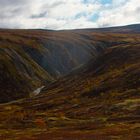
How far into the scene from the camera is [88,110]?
108 metres

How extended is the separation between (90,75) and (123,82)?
A: 42014 mm

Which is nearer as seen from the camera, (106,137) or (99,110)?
(106,137)

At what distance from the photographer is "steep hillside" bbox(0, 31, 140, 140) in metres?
74.8

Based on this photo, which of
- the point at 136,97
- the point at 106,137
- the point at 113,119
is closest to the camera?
the point at 106,137

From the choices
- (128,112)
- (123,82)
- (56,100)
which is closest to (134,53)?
(123,82)

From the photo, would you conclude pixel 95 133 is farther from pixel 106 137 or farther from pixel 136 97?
pixel 136 97

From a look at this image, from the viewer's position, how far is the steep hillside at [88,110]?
74.8 metres

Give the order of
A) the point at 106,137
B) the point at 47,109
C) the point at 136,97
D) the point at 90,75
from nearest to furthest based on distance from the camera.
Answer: the point at 106,137
the point at 136,97
the point at 47,109
the point at 90,75

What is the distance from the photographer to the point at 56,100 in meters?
138

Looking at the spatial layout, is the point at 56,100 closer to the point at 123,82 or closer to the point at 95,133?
the point at 123,82

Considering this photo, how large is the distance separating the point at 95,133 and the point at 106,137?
279 inches

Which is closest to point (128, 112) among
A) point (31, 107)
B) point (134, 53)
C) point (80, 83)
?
point (31, 107)

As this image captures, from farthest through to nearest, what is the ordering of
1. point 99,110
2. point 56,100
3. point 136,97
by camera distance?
point 56,100 < point 136,97 < point 99,110

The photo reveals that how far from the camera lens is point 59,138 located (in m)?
67.5
